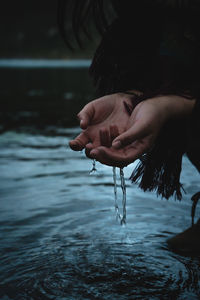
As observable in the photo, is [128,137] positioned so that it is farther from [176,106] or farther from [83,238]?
[83,238]

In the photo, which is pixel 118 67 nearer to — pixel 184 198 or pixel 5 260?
pixel 5 260

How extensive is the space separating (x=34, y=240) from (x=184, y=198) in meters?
1.42

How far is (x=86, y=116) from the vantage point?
6.60 feet

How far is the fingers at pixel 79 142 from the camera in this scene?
6.37ft

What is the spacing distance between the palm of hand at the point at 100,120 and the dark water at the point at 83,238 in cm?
78

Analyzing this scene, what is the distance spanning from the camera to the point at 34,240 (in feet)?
9.43

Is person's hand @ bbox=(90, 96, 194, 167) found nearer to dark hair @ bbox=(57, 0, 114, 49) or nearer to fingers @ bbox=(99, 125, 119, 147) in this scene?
fingers @ bbox=(99, 125, 119, 147)

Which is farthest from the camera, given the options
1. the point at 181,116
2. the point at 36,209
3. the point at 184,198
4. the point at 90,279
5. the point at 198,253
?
the point at 184,198

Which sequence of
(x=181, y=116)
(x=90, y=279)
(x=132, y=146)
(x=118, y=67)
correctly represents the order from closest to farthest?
(x=132, y=146) < (x=181, y=116) < (x=90, y=279) < (x=118, y=67)

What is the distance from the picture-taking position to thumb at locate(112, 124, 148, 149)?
169 cm

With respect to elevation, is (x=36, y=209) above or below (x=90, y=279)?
below

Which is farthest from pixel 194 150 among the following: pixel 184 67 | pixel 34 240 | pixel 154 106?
pixel 34 240

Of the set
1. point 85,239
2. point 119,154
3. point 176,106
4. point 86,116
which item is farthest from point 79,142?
point 85,239

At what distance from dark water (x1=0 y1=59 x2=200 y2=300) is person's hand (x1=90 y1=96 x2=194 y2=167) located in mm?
805
